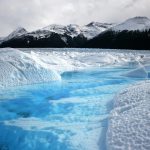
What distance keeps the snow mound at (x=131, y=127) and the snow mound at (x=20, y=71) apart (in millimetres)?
5746

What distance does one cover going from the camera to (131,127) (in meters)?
4.05

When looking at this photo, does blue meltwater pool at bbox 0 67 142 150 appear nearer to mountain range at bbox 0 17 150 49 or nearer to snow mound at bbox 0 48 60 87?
snow mound at bbox 0 48 60 87

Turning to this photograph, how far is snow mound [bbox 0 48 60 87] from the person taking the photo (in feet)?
33.6

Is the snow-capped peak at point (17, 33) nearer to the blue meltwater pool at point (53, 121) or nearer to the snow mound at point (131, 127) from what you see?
the blue meltwater pool at point (53, 121)

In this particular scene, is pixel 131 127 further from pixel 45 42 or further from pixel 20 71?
pixel 45 42

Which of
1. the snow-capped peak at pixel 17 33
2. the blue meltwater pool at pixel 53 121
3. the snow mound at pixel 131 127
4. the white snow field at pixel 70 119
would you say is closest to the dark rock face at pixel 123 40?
the white snow field at pixel 70 119

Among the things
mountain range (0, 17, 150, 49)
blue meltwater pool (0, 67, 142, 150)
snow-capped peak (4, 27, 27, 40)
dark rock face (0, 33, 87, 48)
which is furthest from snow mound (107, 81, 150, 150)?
snow-capped peak (4, 27, 27, 40)

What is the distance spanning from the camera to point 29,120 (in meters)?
5.91

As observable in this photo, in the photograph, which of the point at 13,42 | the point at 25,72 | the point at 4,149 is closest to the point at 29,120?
the point at 4,149

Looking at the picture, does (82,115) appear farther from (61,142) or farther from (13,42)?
(13,42)

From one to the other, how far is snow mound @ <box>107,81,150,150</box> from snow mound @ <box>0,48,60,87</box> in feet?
18.9

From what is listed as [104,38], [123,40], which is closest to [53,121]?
[123,40]

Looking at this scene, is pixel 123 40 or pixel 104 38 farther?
pixel 104 38

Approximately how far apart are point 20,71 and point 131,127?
740 cm
